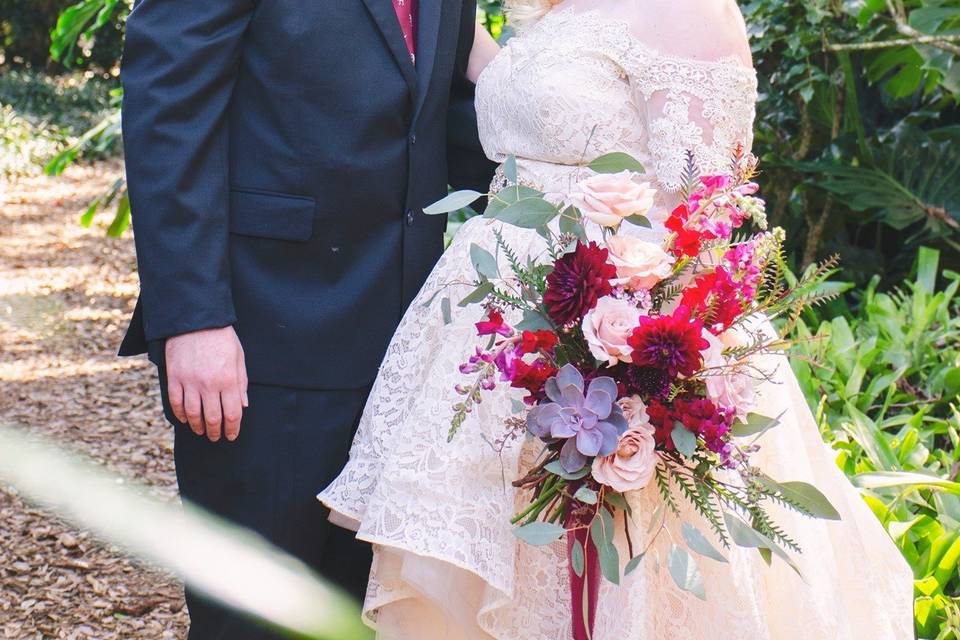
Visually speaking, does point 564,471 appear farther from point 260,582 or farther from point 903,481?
point 903,481

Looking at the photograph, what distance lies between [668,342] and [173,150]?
1.00 m

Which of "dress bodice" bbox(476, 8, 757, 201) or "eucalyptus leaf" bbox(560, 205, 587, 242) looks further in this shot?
"dress bodice" bbox(476, 8, 757, 201)

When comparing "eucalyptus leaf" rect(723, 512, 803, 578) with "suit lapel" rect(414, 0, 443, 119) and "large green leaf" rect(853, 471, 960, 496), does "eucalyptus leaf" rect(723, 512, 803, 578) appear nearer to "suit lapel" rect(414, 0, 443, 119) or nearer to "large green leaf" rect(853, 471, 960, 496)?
"suit lapel" rect(414, 0, 443, 119)

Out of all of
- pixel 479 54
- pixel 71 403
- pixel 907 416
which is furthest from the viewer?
pixel 71 403

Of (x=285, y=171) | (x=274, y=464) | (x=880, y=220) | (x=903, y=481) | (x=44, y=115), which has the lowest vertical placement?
(x=44, y=115)

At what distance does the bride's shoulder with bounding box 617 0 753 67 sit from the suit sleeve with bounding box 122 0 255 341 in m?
0.75

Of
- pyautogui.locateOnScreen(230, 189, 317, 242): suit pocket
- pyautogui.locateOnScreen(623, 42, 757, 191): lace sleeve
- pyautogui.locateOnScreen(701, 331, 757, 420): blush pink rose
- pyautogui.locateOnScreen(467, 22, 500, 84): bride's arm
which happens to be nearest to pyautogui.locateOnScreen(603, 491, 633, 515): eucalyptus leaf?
pyautogui.locateOnScreen(701, 331, 757, 420): blush pink rose

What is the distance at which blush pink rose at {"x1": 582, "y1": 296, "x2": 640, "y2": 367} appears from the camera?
58.2 inches

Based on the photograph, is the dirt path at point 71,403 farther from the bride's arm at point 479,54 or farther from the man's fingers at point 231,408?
the bride's arm at point 479,54

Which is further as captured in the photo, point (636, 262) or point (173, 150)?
point (173, 150)

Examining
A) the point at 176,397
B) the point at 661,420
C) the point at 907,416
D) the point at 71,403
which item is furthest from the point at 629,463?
the point at 71,403

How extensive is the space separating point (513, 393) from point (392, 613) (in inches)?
18.4

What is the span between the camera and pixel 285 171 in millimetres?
2051

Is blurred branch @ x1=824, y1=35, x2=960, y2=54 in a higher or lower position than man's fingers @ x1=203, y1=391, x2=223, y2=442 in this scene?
lower
